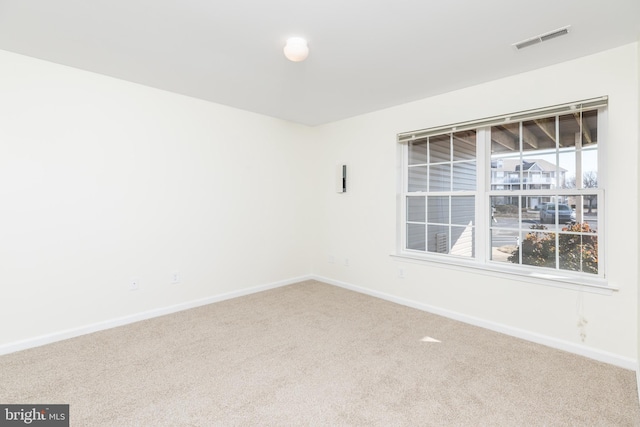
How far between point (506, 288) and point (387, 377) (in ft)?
5.03

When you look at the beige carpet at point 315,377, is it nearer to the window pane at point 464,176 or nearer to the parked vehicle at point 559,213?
the parked vehicle at point 559,213

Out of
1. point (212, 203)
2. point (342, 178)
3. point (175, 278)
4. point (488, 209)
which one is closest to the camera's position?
point (488, 209)

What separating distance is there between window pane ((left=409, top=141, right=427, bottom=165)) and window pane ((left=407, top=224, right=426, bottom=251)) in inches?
30.2

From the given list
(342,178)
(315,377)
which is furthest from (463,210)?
(315,377)

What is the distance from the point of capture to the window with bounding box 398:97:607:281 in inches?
104

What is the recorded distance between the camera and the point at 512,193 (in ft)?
9.96

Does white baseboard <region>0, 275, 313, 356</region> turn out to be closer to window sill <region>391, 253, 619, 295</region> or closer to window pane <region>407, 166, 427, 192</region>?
window sill <region>391, 253, 619, 295</region>

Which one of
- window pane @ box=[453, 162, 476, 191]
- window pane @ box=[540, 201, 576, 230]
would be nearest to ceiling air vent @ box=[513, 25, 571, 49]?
window pane @ box=[453, 162, 476, 191]

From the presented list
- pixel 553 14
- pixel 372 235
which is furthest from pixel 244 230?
pixel 553 14

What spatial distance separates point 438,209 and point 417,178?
1.50 ft

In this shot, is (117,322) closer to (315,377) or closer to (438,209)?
(315,377)
